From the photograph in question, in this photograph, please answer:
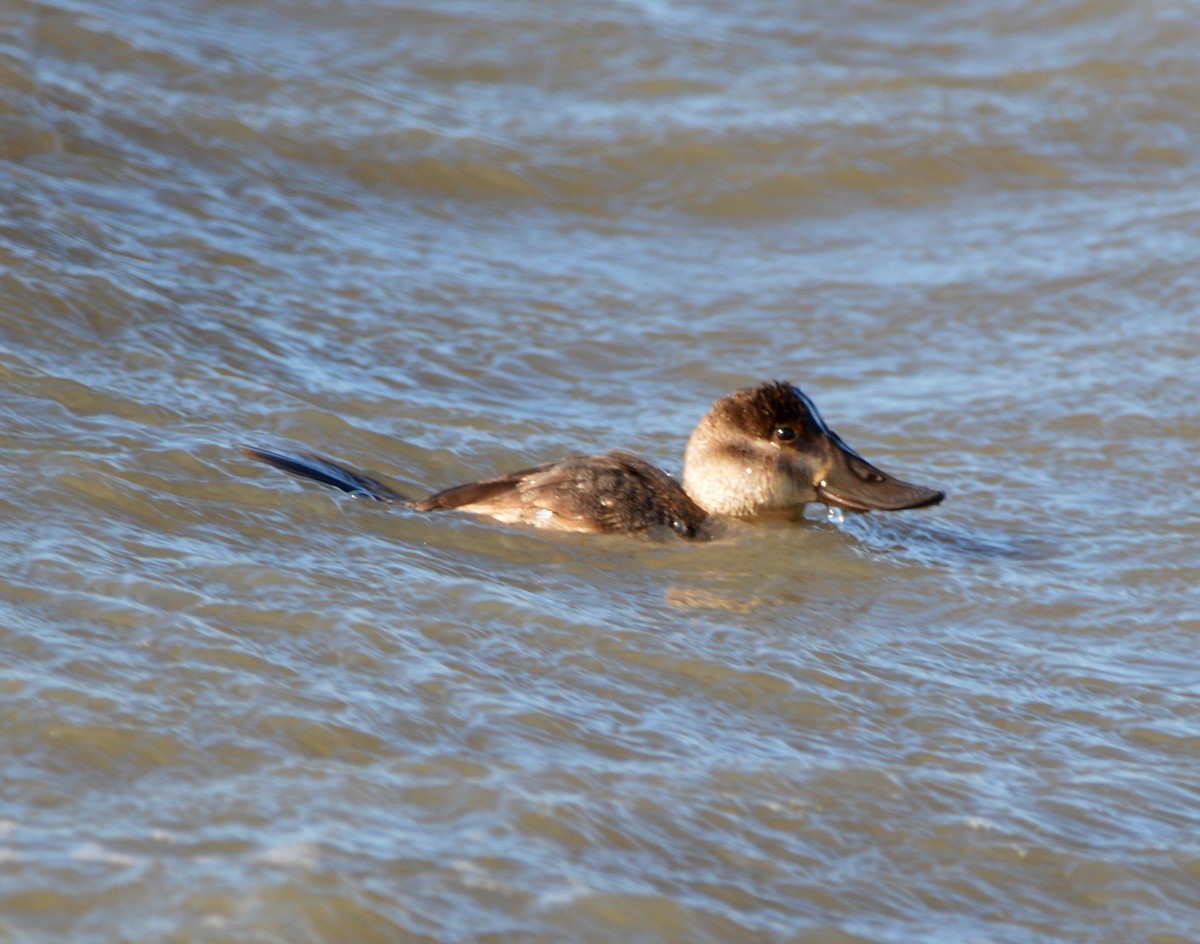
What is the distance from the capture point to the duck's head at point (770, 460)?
657cm

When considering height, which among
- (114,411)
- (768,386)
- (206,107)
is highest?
(206,107)

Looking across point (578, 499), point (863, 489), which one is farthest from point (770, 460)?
point (578, 499)

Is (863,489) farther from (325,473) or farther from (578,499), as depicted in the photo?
(325,473)

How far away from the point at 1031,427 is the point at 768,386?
74.4 inches

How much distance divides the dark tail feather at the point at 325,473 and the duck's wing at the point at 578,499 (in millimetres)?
160

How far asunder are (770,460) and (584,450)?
1.09m

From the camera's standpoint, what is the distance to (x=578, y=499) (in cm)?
623

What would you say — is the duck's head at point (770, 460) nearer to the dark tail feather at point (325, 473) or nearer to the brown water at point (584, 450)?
the brown water at point (584, 450)

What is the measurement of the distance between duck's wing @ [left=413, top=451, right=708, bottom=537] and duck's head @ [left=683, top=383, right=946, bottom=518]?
21 cm

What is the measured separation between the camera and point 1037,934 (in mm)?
3850

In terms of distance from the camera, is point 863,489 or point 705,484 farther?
point 705,484

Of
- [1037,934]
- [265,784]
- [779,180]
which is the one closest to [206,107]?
[779,180]

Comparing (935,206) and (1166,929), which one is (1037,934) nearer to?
(1166,929)

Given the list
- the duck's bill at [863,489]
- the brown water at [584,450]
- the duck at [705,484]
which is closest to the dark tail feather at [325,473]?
the duck at [705,484]
